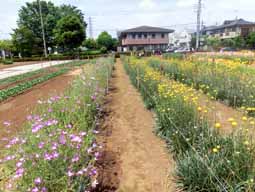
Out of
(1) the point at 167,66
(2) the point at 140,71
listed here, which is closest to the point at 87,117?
(2) the point at 140,71

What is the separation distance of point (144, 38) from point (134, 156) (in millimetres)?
39370

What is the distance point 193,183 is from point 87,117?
220 centimetres

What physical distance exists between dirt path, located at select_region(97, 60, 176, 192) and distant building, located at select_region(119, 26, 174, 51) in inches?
1448

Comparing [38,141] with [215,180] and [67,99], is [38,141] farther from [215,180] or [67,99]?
[67,99]

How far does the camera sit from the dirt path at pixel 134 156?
246 cm

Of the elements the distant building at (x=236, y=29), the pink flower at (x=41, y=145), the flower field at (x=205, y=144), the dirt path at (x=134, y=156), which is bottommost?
the dirt path at (x=134, y=156)

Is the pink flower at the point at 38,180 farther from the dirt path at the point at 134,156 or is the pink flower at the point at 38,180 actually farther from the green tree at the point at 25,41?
the green tree at the point at 25,41

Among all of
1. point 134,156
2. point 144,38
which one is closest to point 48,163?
point 134,156

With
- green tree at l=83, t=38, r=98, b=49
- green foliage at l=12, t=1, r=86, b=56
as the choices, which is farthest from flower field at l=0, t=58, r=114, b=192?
green tree at l=83, t=38, r=98, b=49

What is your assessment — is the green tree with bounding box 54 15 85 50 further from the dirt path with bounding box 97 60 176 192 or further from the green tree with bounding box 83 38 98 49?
the dirt path with bounding box 97 60 176 192

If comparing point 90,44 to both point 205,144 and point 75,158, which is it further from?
point 75,158

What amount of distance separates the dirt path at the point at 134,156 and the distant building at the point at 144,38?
3678cm

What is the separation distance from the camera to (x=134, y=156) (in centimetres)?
308

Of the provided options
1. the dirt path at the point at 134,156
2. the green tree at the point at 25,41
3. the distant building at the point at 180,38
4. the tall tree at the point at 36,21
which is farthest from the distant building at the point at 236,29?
the dirt path at the point at 134,156
